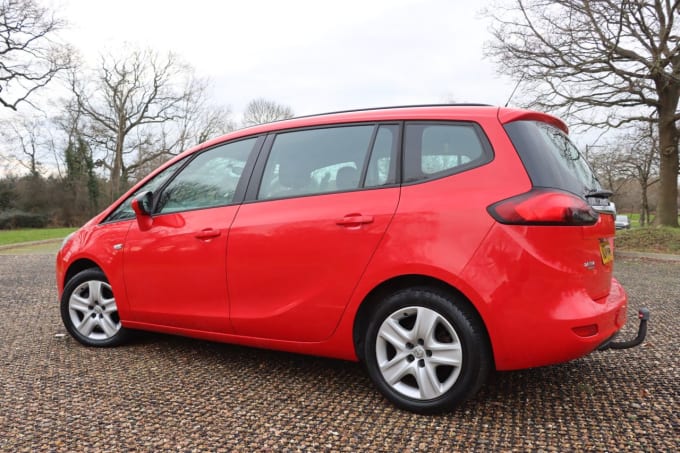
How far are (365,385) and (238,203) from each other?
4.60 feet

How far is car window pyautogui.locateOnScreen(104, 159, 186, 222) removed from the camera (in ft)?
11.8

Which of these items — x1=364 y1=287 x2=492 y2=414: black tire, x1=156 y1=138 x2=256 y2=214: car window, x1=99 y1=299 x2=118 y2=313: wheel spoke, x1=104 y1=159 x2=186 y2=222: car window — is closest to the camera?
x1=364 y1=287 x2=492 y2=414: black tire

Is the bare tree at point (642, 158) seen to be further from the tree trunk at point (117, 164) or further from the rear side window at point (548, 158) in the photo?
the tree trunk at point (117, 164)

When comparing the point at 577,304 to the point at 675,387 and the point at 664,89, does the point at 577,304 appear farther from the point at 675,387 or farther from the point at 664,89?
the point at 664,89

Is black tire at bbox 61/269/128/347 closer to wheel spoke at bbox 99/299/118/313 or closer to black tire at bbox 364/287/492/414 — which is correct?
wheel spoke at bbox 99/299/118/313

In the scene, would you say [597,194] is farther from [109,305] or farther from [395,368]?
[109,305]

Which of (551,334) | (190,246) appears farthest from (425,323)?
(190,246)

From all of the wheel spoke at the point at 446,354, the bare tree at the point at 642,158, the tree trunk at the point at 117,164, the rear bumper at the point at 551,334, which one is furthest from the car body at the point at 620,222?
the tree trunk at the point at 117,164

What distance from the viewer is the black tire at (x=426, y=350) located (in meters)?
2.33

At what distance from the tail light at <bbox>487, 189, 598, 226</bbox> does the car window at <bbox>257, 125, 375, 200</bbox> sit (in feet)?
2.70

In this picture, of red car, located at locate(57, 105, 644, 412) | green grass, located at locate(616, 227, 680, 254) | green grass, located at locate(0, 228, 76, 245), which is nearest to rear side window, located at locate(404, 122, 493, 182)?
red car, located at locate(57, 105, 644, 412)

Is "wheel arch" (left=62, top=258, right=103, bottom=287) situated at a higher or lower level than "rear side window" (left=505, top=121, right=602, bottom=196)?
lower

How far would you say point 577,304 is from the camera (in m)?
2.27

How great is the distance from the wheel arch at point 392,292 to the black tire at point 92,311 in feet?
6.95
